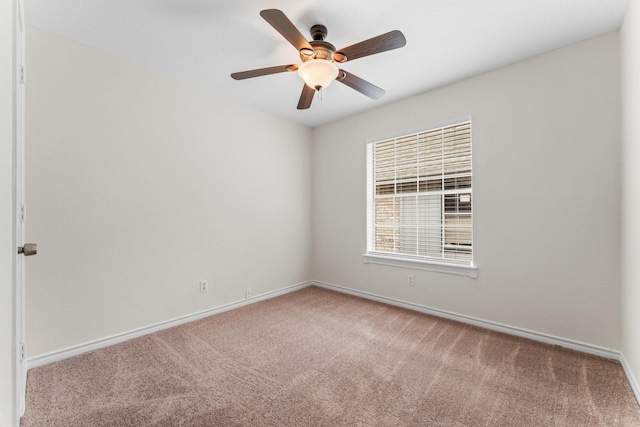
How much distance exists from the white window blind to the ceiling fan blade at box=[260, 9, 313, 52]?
2.03 m

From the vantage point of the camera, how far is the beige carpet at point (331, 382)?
5.22ft

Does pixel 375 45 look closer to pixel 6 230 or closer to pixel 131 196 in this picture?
pixel 6 230

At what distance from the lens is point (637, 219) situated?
1763mm

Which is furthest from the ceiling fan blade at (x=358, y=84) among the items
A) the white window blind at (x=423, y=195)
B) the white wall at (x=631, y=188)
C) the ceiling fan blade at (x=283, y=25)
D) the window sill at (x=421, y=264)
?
the window sill at (x=421, y=264)

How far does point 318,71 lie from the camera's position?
202 centimetres

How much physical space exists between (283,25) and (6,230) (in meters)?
1.67

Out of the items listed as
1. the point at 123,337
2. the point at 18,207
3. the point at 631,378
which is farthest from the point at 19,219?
the point at 631,378

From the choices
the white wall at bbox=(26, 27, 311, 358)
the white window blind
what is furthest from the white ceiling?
the white window blind

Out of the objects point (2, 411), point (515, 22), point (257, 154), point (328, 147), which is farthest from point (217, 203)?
point (515, 22)

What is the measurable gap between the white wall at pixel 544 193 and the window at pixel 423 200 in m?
0.16

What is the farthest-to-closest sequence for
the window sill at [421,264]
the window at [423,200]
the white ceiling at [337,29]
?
the window at [423,200]
the window sill at [421,264]
the white ceiling at [337,29]

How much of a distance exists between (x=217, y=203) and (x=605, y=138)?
12.1 feet

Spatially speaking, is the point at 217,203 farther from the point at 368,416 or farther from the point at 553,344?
the point at 553,344

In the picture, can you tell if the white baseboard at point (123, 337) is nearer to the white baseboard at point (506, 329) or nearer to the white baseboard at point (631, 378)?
the white baseboard at point (506, 329)
